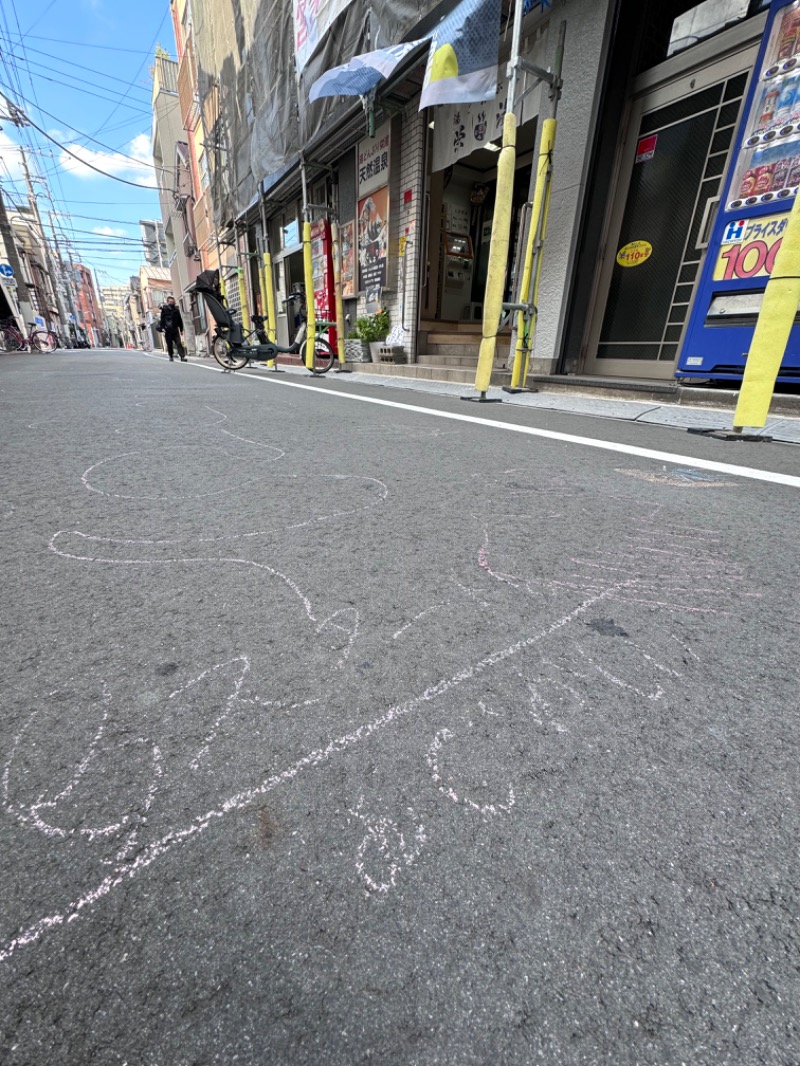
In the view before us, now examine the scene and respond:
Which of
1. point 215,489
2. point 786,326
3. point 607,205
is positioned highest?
point 607,205

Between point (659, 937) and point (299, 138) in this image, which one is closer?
point (659, 937)

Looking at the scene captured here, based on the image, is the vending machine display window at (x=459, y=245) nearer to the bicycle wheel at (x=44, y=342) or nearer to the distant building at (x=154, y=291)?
the bicycle wheel at (x=44, y=342)

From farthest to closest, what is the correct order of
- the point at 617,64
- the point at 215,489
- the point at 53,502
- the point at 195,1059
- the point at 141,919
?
the point at 617,64
the point at 215,489
the point at 53,502
the point at 141,919
the point at 195,1059

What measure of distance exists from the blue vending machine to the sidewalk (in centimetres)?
29

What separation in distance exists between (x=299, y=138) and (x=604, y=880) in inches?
463

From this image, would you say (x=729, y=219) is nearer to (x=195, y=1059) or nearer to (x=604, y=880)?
(x=604, y=880)

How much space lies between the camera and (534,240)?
17.4 feet

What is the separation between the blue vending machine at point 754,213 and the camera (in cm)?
373

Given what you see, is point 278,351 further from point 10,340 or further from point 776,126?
point 10,340

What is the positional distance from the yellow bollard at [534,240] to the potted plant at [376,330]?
412cm

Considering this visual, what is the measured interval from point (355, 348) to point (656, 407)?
281 inches

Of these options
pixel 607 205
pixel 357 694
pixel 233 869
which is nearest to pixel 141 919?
pixel 233 869

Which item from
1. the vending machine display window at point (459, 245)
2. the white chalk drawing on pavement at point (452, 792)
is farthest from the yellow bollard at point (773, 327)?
the vending machine display window at point (459, 245)

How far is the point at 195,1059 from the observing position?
1.49 feet
